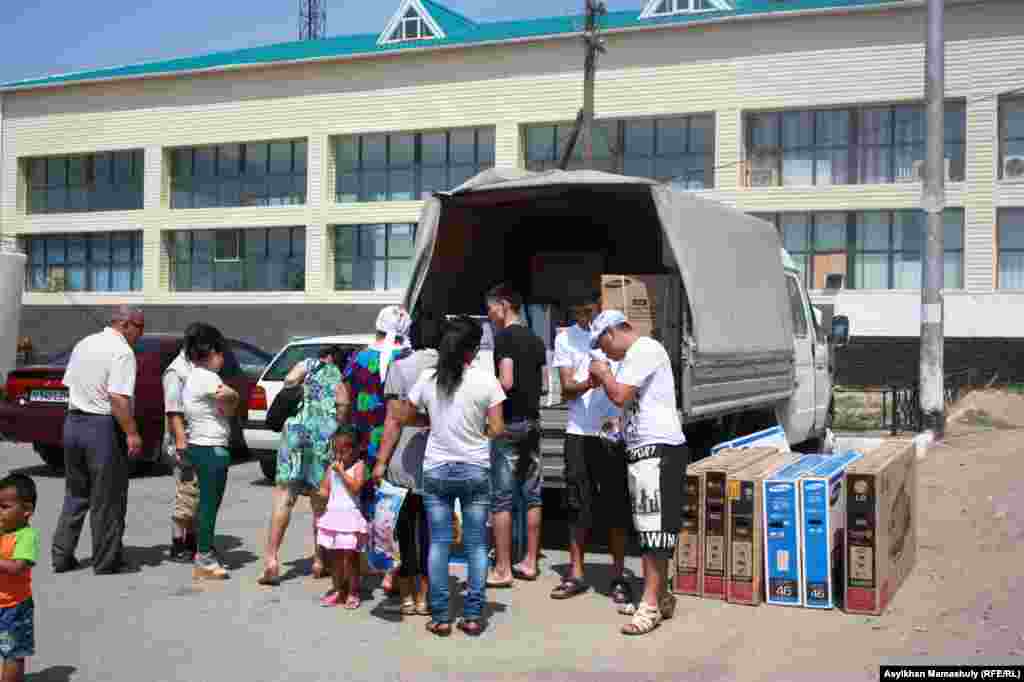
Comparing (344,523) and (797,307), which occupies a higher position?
(797,307)

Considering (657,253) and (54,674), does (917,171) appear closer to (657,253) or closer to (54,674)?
(657,253)

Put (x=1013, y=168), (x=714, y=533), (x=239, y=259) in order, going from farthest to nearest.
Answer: (x=239, y=259) → (x=1013, y=168) → (x=714, y=533)

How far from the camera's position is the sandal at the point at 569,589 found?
23.8ft

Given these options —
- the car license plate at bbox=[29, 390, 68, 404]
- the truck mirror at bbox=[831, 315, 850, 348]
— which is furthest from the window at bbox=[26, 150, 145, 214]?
the truck mirror at bbox=[831, 315, 850, 348]

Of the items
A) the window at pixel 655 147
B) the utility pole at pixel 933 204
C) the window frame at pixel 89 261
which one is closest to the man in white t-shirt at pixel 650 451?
the utility pole at pixel 933 204

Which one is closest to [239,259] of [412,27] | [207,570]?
[412,27]

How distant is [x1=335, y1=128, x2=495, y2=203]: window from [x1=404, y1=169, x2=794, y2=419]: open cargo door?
1031 inches

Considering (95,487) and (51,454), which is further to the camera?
(51,454)

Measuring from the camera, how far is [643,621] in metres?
6.37

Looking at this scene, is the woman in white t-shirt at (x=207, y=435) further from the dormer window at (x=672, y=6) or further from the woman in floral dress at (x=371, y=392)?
the dormer window at (x=672, y=6)

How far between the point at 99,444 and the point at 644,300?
14.5 ft

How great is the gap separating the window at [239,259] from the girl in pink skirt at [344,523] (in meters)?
32.8

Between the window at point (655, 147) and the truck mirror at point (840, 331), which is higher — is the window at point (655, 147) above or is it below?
above

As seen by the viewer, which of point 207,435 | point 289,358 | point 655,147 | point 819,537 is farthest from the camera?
point 655,147
